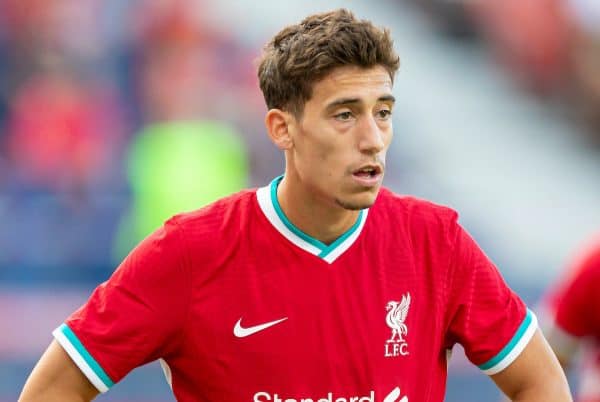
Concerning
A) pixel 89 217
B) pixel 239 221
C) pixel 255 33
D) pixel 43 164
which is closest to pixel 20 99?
pixel 43 164

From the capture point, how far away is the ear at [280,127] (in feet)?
12.9

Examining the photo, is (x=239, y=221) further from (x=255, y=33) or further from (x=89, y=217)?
(x=255, y=33)

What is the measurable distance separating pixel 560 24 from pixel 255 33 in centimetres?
270

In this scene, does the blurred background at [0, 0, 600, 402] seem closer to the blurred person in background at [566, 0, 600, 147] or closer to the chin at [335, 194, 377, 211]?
the blurred person in background at [566, 0, 600, 147]

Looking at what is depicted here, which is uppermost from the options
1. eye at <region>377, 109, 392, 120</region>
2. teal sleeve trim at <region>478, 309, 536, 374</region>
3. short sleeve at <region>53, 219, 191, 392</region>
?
eye at <region>377, 109, 392, 120</region>

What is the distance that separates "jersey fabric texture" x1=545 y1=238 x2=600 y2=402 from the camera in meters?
5.20

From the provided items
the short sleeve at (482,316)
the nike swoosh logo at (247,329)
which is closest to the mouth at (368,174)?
the short sleeve at (482,316)

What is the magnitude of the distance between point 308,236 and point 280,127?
13.0 inches

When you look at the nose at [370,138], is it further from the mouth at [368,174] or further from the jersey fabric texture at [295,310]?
the jersey fabric texture at [295,310]

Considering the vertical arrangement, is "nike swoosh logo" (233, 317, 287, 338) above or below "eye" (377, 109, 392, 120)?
below

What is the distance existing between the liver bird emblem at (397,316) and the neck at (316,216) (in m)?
0.26

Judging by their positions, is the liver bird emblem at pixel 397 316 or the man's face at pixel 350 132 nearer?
the man's face at pixel 350 132

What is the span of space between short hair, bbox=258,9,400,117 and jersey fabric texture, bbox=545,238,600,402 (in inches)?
66.3

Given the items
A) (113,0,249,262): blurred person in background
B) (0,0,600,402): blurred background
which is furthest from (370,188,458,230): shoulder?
(113,0,249,262): blurred person in background
